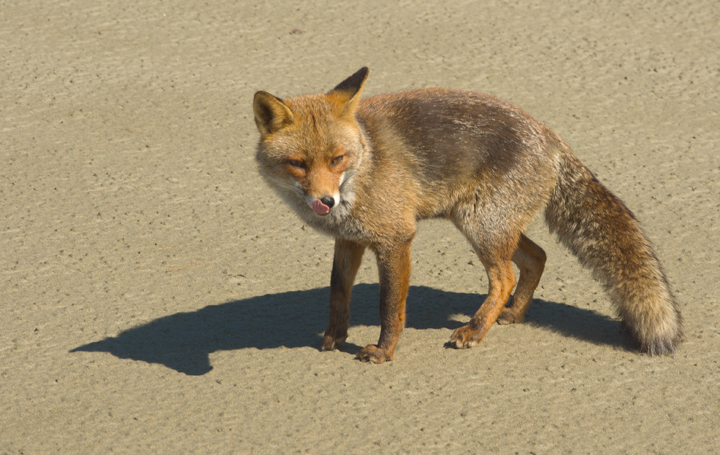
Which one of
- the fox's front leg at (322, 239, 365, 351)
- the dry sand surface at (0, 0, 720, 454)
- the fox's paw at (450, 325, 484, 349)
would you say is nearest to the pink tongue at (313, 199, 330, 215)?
the fox's front leg at (322, 239, 365, 351)

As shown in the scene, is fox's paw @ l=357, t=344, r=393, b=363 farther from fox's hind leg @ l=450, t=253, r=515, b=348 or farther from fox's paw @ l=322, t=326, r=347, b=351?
fox's hind leg @ l=450, t=253, r=515, b=348

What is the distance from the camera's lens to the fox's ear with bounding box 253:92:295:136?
12.9 feet

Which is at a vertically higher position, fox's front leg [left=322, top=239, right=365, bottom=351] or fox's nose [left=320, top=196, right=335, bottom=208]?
fox's nose [left=320, top=196, right=335, bottom=208]

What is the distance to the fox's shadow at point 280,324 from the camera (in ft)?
15.1

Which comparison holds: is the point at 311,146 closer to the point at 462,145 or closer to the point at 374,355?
the point at 462,145

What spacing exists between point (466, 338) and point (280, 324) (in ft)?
4.23

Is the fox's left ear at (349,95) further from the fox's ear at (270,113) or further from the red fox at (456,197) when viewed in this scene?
the fox's ear at (270,113)

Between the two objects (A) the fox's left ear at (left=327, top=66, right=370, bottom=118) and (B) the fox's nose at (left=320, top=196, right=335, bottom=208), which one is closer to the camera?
(B) the fox's nose at (left=320, top=196, right=335, bottom=208)

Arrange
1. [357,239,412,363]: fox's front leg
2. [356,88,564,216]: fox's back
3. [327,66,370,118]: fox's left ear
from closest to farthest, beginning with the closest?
[327,66,370,118]: fox's left ear → [357,239,412,363]: fox's front leg → [356,88,564,216]: fox's back

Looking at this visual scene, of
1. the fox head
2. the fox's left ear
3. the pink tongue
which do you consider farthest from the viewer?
the fox's left ear

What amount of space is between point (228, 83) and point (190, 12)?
187 cm

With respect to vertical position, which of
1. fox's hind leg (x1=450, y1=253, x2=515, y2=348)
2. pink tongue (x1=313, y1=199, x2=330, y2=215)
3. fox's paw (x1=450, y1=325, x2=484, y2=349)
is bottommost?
fox's paw (x1=450, y1=325, x2=484, y2=349)

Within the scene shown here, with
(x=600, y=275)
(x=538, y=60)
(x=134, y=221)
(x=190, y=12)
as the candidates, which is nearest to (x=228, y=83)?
(x=190, y=12)

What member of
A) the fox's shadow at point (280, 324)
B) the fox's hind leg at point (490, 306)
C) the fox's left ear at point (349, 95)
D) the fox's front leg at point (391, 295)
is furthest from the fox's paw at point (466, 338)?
the fox's left ear at point (349, 95)
